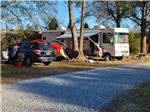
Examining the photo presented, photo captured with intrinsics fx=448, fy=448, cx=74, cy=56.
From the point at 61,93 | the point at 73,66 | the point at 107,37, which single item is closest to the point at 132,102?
the point at 61,93

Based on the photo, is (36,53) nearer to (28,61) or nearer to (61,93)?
(28,61)

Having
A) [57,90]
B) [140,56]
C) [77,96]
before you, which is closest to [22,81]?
[57,90]

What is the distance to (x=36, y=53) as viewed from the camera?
2542 centimetres

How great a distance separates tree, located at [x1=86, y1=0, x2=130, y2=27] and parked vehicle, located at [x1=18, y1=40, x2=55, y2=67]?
16.8 metres

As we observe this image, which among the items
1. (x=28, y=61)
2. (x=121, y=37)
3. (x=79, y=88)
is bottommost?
(x=79, y=88)

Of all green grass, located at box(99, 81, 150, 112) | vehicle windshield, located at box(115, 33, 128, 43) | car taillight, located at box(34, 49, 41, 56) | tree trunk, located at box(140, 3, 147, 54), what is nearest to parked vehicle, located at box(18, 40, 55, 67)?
car taillight, located at box(34, 49, 41, 56)

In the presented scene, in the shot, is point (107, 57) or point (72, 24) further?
point (107, 57)

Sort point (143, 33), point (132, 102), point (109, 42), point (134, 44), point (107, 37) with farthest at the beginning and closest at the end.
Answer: point (134, 44)
point (143, 33)
point (107, 37)
point (109, 42)
point (132, 102)

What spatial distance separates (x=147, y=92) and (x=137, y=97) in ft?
3.71

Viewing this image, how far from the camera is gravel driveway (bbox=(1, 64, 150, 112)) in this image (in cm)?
1052

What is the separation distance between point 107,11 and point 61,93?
31.4 m

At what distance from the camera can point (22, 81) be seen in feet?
54.4

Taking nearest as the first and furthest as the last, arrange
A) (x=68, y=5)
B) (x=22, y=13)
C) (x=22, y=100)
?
(x=22, y=100), (x=22, y=13), (x=68, y=5)

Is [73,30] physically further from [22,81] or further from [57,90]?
[57,90]
